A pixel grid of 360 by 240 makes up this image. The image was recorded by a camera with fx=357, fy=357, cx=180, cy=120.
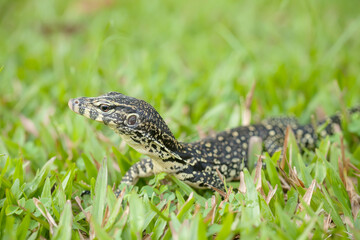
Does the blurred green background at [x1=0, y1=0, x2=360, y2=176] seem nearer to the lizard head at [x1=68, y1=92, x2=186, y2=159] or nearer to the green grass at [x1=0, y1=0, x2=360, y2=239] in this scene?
the green grass at [x1=0, y1=0, x2=360, y2=239]

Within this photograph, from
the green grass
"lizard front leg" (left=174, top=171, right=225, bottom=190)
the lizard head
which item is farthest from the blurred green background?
"lizard front leg" (left=174, top=171, right=225, bottom=190)

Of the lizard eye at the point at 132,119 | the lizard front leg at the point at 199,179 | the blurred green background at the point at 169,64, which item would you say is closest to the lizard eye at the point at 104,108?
the lizard eye at the point at 132,119

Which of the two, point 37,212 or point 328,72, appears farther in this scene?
point 328,72

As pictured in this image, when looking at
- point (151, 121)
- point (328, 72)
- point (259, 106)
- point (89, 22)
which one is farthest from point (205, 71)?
point (89, 22)

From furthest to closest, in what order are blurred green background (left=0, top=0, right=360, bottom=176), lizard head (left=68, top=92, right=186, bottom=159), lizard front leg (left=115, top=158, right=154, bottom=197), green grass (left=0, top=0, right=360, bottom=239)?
blurred green background (left=0, top=0, right=360, bottom=176)
lizard front leg (left=115, top=158, right=154, bottom=197)
lizard head (left=68, top=92, right=186, bottom=159)
green grass (left=0, top=0, right=360, bottom=239)

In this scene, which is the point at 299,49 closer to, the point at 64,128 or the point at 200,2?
the point at 200,2

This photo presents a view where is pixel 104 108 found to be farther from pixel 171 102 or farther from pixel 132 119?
pixel 171 102
